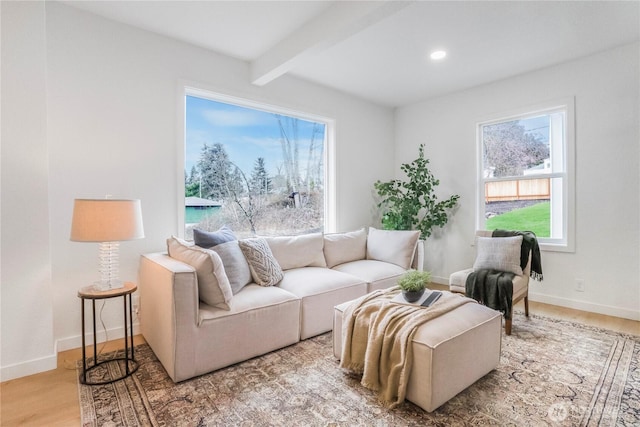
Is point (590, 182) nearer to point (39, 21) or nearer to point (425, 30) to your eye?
point (425, 30)

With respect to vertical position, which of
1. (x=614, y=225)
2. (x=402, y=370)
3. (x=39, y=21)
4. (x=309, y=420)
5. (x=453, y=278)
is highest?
(x=39, y=21)

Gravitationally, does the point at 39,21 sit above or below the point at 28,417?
above

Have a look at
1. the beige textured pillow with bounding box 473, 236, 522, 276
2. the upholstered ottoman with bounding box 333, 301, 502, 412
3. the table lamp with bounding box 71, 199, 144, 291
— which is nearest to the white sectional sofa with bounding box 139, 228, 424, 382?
the table lamp with bounding box 71, 199, 144, 291

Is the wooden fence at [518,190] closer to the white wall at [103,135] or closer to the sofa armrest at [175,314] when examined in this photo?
the white wall at [103,135]

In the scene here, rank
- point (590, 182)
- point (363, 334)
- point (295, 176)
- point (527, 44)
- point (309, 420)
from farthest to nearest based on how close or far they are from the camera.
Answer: point (295, 176), point (590, 182), point (527, 44), point (363, 334), point (309, 420)

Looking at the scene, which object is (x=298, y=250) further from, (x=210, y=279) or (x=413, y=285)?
(x=413, y=285)

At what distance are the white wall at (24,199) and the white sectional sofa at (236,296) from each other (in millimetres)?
631

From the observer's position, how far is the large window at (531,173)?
11.8 feet

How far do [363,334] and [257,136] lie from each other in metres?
2.56

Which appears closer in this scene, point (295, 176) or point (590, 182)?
point (590, 182)

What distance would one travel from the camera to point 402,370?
1.78m

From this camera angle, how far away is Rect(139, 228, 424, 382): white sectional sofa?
2047 millimetres

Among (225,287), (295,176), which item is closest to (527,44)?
(295,176)

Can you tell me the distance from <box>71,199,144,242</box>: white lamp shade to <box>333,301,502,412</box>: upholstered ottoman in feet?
6.17
